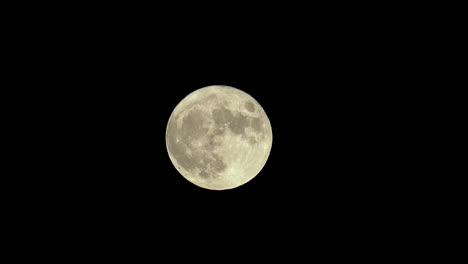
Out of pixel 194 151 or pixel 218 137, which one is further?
pixel 194 151

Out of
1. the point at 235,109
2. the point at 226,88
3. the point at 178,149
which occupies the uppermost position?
the point at 226,88

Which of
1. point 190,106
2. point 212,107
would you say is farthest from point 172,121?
point 212,107

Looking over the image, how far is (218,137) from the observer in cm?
487

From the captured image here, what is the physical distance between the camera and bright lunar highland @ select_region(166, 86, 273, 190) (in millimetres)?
4918

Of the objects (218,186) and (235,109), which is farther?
(218,186)

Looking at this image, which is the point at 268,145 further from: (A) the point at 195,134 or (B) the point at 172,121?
(B) the point at 172,121

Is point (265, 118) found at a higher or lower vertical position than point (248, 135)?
higher

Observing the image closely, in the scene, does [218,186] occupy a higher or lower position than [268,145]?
lower

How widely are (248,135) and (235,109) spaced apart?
0.46 m

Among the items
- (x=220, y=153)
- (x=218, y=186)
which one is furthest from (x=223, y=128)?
(x=218, y=186)

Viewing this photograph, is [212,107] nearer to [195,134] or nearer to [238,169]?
[195,134]

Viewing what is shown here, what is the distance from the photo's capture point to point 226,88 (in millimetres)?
5441

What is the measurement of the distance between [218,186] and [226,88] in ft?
5.44

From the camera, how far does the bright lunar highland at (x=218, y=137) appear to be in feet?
16.1
